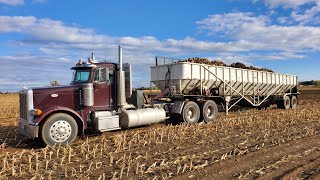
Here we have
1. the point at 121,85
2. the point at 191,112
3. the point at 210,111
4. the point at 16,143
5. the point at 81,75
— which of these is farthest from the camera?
the point at 210,111

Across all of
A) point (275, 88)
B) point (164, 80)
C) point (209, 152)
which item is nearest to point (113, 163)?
point (209, 152)

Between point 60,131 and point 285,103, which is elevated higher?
point 285,103

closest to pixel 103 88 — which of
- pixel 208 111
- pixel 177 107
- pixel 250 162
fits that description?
pixel 177 107

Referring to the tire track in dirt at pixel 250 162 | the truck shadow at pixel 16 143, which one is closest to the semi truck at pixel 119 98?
the truck shadow at pixel 16 143

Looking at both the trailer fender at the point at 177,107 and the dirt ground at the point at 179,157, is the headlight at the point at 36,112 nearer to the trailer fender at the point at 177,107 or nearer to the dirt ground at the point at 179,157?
the dirt ground at the point at 179,157

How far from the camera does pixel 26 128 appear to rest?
1072cm

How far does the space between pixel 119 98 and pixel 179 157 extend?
484 centimetres

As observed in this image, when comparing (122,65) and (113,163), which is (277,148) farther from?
(122,65)

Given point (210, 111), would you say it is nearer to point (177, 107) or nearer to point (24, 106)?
point (177, 107)

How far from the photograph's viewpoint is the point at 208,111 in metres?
16.8

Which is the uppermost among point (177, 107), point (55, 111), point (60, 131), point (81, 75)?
point (81, 75)

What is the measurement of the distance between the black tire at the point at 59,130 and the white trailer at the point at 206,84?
5.76 metres

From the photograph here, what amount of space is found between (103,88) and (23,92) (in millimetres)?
2660

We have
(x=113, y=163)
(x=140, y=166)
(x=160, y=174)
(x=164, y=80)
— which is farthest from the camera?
(x=164, y=80)
